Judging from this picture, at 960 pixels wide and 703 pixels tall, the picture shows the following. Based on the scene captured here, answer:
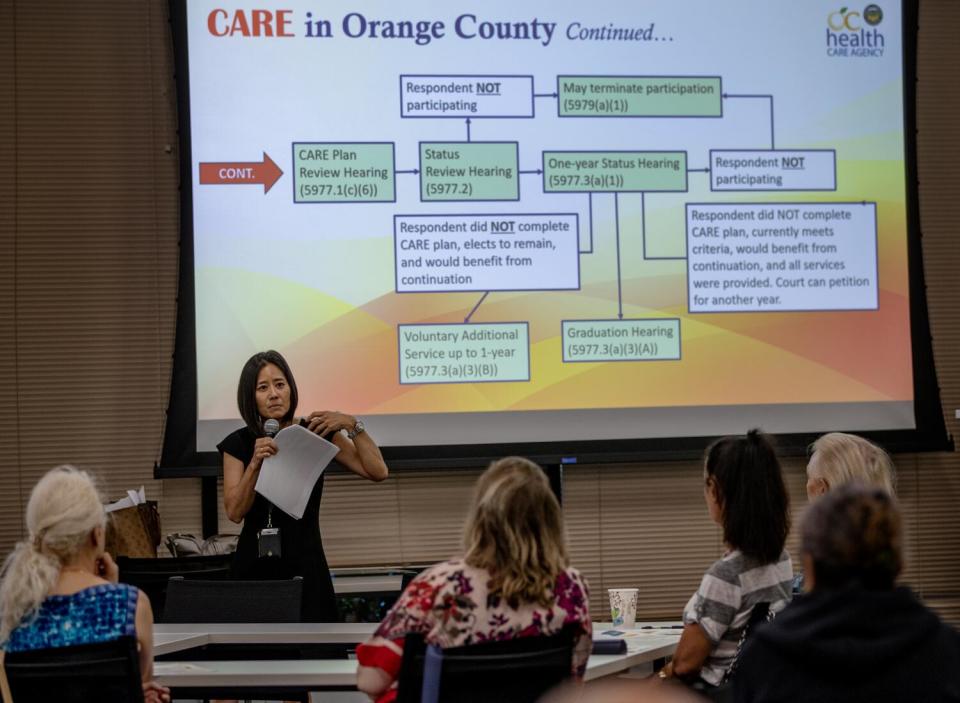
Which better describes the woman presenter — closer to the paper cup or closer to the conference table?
the conference table

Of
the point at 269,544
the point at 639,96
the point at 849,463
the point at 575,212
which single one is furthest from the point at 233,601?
the point at 639,96

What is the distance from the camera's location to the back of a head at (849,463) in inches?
113

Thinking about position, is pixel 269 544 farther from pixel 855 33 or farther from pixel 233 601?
pixel 855 33

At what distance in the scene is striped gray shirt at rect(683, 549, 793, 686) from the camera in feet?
8.25

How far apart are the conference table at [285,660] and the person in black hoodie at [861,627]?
91cm

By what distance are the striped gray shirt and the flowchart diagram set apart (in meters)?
2.55

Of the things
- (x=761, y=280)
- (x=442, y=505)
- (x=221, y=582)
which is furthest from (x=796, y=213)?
(x=221, y=582)

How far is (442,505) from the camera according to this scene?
5.18 metres

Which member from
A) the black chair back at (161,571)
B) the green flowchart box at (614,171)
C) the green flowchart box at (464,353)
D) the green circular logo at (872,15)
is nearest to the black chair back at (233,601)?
the black chair back at (161,571)

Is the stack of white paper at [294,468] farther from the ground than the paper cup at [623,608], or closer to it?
farther from the ground

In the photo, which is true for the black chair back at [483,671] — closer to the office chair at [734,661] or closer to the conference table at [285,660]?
the conference table at [285,660]

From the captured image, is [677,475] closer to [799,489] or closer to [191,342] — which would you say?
[799,489]

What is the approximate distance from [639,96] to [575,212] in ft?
1.96

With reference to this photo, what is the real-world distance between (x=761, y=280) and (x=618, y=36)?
125 centimetres
